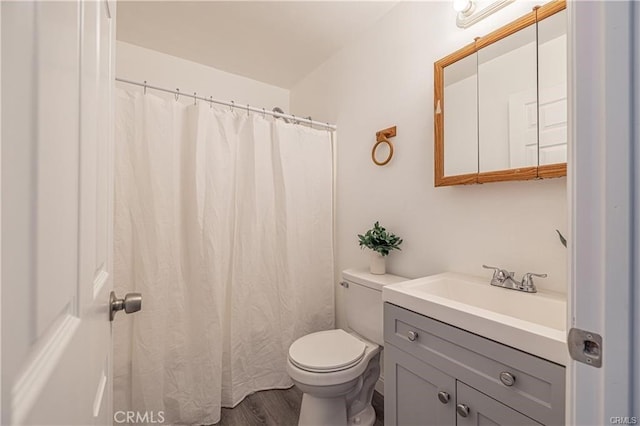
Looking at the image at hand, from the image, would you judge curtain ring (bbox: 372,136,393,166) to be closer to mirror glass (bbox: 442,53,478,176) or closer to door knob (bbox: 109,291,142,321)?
mirror glass (bbox: 442,53,478,176)

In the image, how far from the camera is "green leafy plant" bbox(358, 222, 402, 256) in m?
1.63

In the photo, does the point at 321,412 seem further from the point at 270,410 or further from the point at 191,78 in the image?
the point at 191,78

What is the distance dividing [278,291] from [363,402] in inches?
31.8

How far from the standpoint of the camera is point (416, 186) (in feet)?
5.15

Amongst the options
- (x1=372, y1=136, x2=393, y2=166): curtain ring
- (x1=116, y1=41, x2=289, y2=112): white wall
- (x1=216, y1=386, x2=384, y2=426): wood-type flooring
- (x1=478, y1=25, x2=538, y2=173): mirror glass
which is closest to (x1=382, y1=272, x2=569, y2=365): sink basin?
(x1=478, y1=25, x2=538, y2=173): mirror glass

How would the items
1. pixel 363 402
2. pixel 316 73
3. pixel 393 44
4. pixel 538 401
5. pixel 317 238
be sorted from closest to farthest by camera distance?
pixel 538 401 < pixel 363 402 < pixel 393 44 < pixel 317 238 < pixel 316 73

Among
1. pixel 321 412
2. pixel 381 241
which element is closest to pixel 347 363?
pixel 321 412

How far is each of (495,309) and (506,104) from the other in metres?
0.86

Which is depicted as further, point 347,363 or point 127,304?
point 347,363

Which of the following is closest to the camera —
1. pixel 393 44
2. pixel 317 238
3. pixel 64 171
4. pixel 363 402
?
pixel 64 171

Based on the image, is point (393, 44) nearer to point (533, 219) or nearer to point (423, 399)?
point (533, 219)

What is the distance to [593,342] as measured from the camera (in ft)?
1.34

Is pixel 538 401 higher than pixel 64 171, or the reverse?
pixel 64 171

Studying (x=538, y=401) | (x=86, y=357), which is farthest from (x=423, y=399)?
(x=86, y=357)
